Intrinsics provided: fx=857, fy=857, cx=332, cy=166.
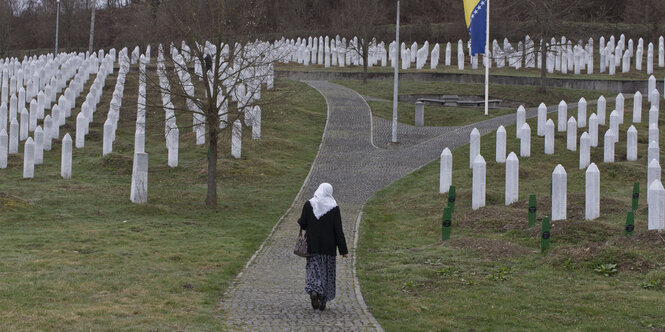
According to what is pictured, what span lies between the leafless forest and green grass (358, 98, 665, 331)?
29257 mm

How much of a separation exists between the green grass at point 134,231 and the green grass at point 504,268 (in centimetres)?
235

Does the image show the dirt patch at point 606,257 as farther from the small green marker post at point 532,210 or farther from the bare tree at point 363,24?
the bare tree at point 363,24

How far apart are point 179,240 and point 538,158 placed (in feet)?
43.6

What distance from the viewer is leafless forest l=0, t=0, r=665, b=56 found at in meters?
56.3

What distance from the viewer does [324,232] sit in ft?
35.0

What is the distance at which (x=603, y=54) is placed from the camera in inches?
1861

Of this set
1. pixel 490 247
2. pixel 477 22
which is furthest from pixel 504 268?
pixel 477 22

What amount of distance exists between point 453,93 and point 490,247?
90.8ft

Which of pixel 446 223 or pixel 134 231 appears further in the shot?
pixel 134 231

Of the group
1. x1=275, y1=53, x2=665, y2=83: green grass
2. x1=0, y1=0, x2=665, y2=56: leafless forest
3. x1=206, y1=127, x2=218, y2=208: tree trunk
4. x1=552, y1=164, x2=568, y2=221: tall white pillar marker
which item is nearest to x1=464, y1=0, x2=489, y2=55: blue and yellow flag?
x1=275, y1=53, x2=665, y2=83: green grass

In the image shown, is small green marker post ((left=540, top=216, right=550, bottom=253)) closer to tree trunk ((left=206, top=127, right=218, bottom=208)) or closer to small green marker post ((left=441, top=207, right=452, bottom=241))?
small green marker post ((left=441, top=207, right=452, bottom=241))

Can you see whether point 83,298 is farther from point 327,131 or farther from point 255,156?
point 327,131

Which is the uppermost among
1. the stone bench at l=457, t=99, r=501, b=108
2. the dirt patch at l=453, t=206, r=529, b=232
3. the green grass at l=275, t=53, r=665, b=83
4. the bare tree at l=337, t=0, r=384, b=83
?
the bare tree at l=337, t=0, r=384, b=83

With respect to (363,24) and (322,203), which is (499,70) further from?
(322,203)
